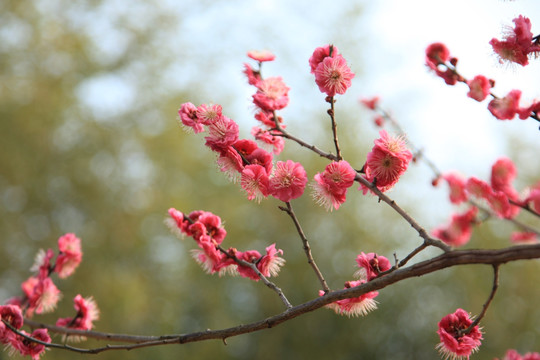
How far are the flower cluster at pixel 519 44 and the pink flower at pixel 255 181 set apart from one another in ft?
1.46

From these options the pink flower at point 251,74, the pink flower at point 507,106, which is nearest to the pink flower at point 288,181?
the pink flower at point 251,74

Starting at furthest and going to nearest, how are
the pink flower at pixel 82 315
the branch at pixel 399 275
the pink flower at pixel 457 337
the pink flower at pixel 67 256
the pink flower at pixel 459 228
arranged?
the pink flower at pixel 459 228 < the pink flower at pixel 67 256 < the pink flower at pixel 82 315 < the pink flower at pixel 457 337 < the branch at pixel 399 275

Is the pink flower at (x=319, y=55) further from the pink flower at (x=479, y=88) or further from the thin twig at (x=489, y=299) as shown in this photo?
the thin twig at (x=489, y=299)

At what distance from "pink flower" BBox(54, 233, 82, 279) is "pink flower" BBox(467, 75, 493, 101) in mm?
1022

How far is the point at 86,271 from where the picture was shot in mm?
4031

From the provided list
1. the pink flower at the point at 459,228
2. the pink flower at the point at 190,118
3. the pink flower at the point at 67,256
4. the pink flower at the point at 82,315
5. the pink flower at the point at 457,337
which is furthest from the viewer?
the pink flower at the point at 459,228

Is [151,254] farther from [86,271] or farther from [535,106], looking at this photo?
[535,106]

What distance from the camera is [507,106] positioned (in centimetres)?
89

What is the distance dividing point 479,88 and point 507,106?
6cm

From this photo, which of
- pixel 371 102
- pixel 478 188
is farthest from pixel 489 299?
pixel 371 102

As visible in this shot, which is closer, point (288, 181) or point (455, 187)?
point (288, 181)

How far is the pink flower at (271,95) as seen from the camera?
3.37 ft

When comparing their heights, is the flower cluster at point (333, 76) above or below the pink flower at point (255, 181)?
above

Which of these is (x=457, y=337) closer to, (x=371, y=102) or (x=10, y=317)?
(x=10, y=317)
